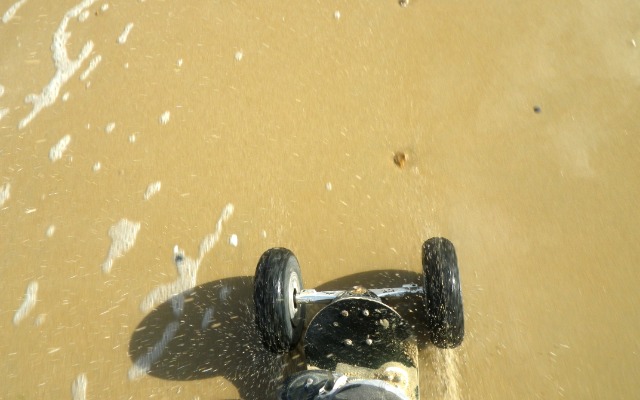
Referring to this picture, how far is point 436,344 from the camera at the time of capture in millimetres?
2484

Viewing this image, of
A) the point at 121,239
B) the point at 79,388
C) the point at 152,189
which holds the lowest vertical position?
the point at 79,388

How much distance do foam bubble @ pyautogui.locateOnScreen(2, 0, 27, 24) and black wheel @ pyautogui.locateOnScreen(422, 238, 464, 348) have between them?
3020 mm

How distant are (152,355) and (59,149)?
1.28 m

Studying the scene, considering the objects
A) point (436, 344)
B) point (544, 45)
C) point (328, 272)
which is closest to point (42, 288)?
point (328, 272)

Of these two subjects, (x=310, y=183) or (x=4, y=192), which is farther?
(x=4, y=192)

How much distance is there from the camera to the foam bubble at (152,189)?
3.23 m

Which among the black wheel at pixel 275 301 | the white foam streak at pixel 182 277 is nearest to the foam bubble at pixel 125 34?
the white foam streak at pixel 182 277

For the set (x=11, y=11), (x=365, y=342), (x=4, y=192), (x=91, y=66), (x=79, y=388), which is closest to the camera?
(x=365, y=342)

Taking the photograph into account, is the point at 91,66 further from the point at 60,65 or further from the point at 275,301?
the point at 275,301

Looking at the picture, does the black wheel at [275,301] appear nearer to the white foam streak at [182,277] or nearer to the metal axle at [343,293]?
the metal axle at [343,293]

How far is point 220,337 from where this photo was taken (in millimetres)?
2791

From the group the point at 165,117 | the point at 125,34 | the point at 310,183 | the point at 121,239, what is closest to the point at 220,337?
the point at 121,239

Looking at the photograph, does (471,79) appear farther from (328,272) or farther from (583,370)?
(583,370)

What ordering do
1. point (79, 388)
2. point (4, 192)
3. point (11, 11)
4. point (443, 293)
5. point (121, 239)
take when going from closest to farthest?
point (443, 293) → point (79, 388) → point (121, 239) → point (4, 192) → point (11, 11)
